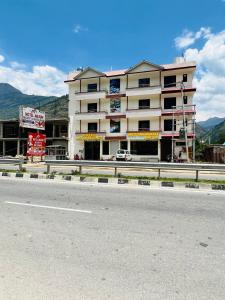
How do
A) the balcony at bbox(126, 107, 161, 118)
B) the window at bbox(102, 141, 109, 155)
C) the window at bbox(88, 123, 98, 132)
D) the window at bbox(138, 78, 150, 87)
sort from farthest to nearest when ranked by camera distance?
the window at bbox(88, 123, 98, 132)
the window at bbox(102, 141, 109, 155)
the window at bbox(138, 78, 150, 87)
the balcony at bbox(126, 107, 161, 118)

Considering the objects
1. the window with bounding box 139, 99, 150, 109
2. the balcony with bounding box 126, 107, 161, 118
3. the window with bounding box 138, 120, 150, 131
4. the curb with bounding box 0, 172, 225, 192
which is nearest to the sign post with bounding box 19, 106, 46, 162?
the curb with bounding box 0, 172, 225, 192

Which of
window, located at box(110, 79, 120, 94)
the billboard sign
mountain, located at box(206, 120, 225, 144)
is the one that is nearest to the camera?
the billboard sign

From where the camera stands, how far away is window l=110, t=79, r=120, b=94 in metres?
36.5

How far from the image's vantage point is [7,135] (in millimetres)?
43656

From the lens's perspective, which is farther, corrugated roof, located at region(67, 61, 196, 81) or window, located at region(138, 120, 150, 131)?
window, located at region(138, 120, 150, 131)

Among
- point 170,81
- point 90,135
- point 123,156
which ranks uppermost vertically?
point 170,81

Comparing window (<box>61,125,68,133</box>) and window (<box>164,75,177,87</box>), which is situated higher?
window (<box>164,75,177,87</box>)

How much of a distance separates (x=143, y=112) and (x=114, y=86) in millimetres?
6487

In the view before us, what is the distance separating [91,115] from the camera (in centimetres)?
3669

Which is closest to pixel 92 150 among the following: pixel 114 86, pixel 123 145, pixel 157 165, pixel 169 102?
pixel 123 145

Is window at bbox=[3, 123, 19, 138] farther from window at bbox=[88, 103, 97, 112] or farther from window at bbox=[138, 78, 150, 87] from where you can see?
window at bbox=[138, 78, 150, 87]

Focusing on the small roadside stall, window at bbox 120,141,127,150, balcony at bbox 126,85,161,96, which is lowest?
the small roadside stall

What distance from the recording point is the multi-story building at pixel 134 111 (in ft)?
108

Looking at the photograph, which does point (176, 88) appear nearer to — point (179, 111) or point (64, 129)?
point (179, 111)
